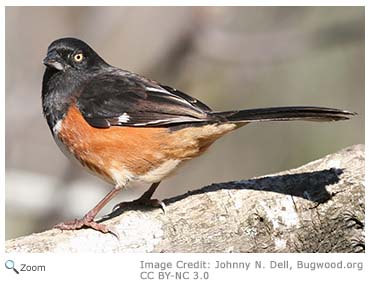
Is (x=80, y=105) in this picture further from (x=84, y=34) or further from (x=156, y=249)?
(x=84, y=34)

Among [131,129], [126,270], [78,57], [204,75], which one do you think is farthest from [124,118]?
[204,75]

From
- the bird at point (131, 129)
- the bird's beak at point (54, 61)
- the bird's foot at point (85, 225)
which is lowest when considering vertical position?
the bird's foot at point (85, 225)

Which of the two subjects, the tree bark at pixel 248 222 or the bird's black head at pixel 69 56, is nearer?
the tree bark at pixel 248 222

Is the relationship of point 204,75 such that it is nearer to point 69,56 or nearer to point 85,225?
point 69,56

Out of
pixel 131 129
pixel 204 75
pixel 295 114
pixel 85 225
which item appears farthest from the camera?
pixel 204 75

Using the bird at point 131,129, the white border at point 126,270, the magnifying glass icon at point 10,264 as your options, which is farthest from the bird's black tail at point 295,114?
the magnifying glass icon at point 10,264

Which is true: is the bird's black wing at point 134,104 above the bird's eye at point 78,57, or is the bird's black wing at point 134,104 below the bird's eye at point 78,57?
below

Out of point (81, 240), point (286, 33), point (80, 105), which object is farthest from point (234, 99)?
point (81, 240)

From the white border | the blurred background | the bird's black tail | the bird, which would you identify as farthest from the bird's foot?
the blurred background

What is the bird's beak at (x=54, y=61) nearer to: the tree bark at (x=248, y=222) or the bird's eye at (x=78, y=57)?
the bird's eye at (x=78, y=57)
